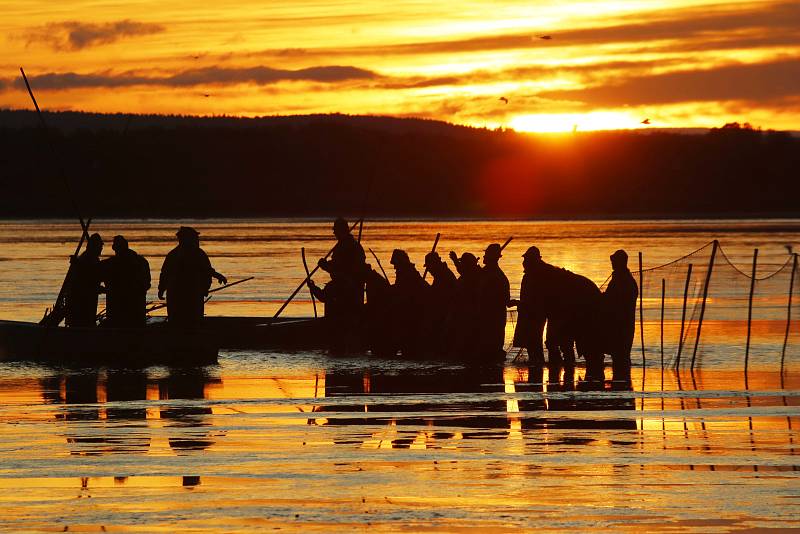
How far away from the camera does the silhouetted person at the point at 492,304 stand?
20.3 m

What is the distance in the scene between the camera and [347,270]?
22031mm

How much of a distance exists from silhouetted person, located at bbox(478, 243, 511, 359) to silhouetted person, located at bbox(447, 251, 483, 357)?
0.30 feet

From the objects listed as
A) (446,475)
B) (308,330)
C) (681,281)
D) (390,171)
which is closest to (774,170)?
(390,171)

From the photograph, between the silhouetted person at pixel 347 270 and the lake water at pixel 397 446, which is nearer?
the lake water at pixel 397 446

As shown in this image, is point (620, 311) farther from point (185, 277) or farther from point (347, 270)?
point (185, 277)

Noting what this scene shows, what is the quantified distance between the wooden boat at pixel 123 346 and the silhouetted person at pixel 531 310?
162 inches

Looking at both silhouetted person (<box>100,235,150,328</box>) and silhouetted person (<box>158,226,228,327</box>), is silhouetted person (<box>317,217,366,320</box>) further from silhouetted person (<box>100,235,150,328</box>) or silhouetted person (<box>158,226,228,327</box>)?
silhouetted person (<box>100,235,150,328</box>)

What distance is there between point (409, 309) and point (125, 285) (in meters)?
4.03

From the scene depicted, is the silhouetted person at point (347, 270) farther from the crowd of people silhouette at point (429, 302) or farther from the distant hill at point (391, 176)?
the distant hill at point (391, 176)

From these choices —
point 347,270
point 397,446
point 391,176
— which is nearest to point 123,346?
point 347,270

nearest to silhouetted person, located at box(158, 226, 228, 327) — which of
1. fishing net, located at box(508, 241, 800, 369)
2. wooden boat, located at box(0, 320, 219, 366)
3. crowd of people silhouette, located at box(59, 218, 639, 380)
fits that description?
crowd of people silhouette, located at box(59, 218, 639, 380)

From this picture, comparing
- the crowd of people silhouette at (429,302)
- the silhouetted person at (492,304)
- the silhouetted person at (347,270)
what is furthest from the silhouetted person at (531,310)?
the silhouetted person at (347,270)

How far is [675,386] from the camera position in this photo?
17672 mm

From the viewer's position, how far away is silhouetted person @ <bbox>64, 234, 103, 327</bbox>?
21125mm
